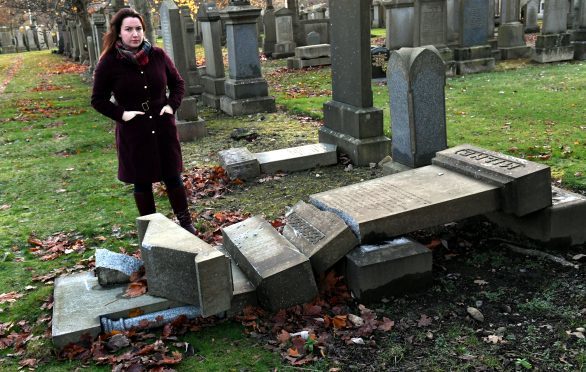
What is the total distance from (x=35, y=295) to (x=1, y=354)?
802 millimetres

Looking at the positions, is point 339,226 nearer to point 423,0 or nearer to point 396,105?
point 396,105

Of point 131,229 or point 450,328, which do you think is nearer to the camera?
point 450,328

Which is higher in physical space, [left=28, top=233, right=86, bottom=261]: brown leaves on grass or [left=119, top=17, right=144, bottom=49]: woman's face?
[left=119, top=17, right=144, bottom=49]: woman's face

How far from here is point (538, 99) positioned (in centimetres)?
1112

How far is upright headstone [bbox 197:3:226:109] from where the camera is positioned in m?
13.1

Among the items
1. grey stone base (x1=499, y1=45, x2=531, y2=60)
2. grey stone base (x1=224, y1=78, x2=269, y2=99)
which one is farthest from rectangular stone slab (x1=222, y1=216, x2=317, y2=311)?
grey stone base (x1=499, y1=45, x2=531, y2=60)

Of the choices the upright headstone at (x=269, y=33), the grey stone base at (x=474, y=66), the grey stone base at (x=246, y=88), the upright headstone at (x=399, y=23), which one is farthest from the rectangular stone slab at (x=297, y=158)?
the upright headstone at (x=269, y=33)

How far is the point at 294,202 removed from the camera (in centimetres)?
647

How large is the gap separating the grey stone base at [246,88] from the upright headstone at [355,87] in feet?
14.7

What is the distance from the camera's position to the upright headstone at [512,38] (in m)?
17.5

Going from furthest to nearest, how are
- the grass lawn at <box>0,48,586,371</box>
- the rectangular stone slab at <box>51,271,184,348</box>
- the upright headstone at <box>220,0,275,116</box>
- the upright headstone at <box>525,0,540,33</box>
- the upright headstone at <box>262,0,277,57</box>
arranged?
1. the upright headstone at <box>262,0,277,57</box>
2. the upright headstone at <box>525,0,540,33</box>
3. the upright headstone at <box>220,0,275,116</box>
4. the rectangular stone slab at <box>51,271,184,348</box>
5. the grass lawn at <box>0,48,586,371</box>

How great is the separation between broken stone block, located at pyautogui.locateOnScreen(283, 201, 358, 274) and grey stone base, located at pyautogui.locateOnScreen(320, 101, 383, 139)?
10.7 feet

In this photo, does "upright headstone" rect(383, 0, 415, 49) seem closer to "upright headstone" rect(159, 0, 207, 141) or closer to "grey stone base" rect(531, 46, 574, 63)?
"grey stone base" rect(531, 46, 574, 63)

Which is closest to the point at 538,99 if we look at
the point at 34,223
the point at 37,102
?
the point at 34,223
